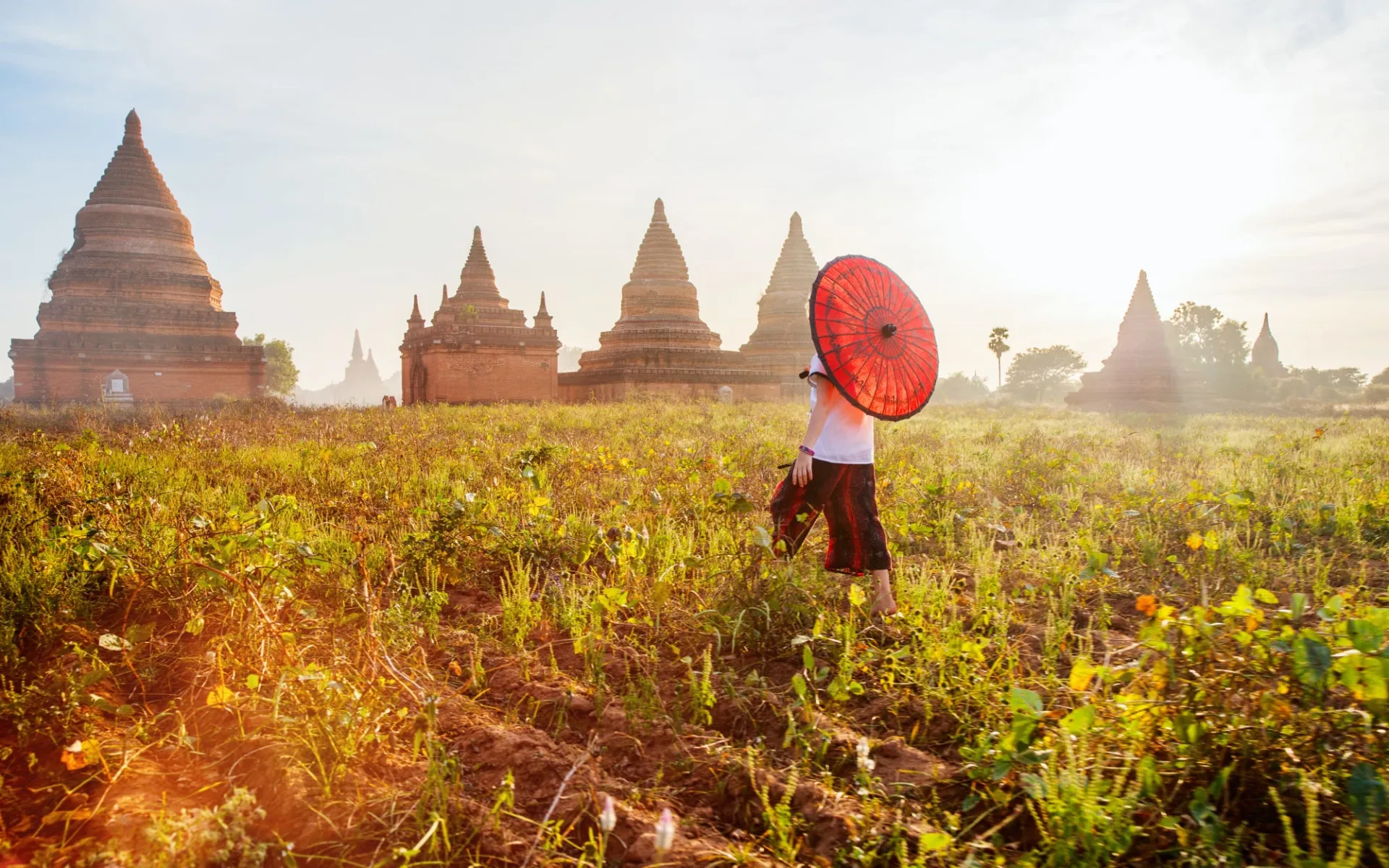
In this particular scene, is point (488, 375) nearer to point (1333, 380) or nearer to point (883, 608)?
point (883, 608)

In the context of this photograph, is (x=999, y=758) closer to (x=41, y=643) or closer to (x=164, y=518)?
(x=41, y=643)

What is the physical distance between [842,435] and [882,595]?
713 millimetres

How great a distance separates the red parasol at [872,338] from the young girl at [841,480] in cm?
14

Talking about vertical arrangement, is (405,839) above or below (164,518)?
below

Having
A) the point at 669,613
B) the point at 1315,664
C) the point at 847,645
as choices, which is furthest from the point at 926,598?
the point at 1315,664

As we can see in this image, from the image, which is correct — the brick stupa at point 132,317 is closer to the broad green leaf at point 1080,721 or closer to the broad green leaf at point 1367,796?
the broad green leaf at point 1080,721

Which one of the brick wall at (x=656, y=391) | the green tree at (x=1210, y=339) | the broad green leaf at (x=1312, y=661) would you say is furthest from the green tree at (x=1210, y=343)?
the broad green leaf at (x=1312, y=661)

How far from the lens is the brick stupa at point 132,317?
1995cm

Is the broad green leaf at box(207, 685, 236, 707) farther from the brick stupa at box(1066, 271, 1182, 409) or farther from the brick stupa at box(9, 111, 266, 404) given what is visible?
Answer: the brick stupa at box(1066, 271, 1182, 409)

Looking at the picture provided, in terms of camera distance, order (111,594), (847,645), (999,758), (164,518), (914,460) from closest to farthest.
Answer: (999,758) → (847,645) → (111,594) → (164,518) → (914,460)

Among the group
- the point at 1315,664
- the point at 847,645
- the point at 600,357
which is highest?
the point at 600,357

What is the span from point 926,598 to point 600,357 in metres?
19.8

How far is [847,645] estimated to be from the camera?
2.72 meters

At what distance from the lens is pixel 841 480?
138 inches
